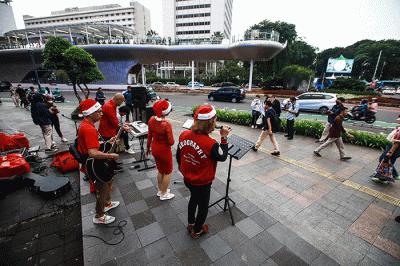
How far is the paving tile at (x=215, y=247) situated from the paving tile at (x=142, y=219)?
94 cm

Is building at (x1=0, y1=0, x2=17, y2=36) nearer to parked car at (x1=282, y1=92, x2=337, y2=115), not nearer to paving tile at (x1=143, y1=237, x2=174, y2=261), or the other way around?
parked car at (x1=282, y1=92, x2=337, y2=115)

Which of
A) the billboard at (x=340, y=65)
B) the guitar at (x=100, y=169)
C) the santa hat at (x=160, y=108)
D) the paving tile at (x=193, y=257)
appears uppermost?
the billboard at (x=340, y=65)

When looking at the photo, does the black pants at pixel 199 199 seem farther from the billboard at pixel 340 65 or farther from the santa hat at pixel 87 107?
the billboard at pixel 340 65

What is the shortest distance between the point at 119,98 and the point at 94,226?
9.20 feet

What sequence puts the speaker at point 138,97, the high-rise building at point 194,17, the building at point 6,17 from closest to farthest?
1. the speaker at point 138,97
2. the high-rise building at point 194,17
3. the building at point 6,17

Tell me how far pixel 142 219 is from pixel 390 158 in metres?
5.38

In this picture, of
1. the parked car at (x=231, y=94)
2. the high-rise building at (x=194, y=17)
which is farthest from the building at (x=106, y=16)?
the parked car at (x=231, y=94)

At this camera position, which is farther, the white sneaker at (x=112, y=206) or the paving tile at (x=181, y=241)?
the white sneaker at (x=112, y=206)

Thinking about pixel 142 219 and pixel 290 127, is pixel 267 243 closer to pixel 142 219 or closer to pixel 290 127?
pixel 142 219

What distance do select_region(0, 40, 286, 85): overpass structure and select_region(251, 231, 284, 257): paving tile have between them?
77.1 ft

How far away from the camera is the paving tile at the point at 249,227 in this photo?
8.97ft

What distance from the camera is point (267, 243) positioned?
2.58 metres

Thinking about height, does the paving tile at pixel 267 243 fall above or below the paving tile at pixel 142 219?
below

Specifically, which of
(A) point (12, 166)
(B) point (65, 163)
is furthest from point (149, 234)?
(A) point (12, 166)
